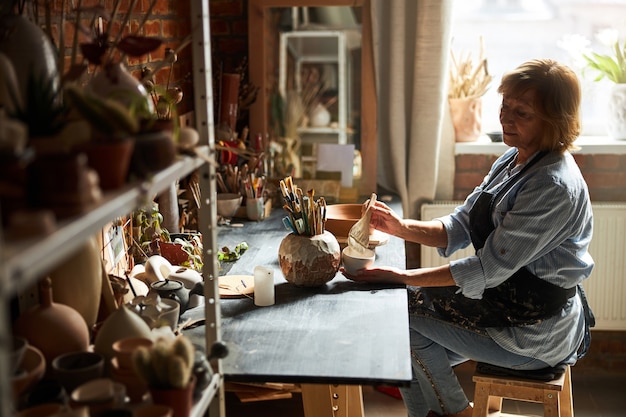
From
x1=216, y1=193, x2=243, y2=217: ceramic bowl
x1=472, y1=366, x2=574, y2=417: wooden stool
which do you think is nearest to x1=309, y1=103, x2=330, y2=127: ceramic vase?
x1=216, y1=193, x2=243, y2=217: ceramic bowl

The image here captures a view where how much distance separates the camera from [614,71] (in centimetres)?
350

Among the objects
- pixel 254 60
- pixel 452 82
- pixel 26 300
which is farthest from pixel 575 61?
pixel 26 300

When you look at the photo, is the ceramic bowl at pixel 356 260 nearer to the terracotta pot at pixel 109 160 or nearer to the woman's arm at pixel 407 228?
the woman's arm at pixel 407 228

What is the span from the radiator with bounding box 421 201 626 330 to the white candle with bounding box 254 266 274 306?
1.54 meters

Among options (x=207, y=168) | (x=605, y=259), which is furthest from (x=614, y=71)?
(x=207, y=168)

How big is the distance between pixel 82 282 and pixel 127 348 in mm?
231

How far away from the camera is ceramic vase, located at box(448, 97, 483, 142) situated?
3561mm

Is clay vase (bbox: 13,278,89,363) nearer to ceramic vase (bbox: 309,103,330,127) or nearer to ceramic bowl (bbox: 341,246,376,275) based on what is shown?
ceramic bowl (bbox: 341,246,376,275)

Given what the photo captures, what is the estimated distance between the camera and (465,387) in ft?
11.7

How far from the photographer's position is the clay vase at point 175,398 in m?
1.37

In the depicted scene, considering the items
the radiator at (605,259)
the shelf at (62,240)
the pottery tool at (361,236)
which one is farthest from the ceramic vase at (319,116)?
the shelf at (62,240)

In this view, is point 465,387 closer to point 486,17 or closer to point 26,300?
point 486,17

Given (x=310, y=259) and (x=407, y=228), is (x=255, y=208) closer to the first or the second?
(x=407, y=228)

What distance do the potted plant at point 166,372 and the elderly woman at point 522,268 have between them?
1023 mm
